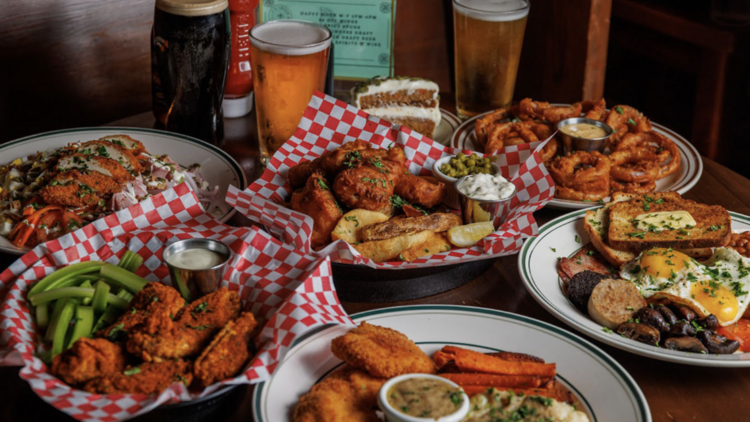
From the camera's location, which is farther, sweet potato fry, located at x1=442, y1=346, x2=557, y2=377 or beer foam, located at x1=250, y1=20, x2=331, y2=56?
beer foam, located at x1=250, y1=20, x2=331, y2=56

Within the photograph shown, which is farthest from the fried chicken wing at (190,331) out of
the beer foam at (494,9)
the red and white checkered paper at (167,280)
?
the beer foam at (494,9)

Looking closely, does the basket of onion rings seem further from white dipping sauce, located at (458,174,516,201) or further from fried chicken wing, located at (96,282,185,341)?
fried chicken wing, located at (96,282,185,341)

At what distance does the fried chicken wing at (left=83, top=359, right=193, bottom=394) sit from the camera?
1564 millimetres

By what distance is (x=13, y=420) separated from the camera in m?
1.71

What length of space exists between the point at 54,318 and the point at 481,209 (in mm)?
1396

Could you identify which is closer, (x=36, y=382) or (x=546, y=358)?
(x=36, y=382)

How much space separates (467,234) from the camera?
2.32 m

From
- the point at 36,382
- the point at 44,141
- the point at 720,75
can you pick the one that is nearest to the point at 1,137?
the point at 44,141

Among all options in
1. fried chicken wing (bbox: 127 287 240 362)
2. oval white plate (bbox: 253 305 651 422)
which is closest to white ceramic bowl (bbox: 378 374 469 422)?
oval white plate (bbox: 253 305 651 422)

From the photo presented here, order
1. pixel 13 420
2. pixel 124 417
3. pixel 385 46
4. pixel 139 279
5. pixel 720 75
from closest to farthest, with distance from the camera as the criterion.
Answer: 1. pixel 124 417
2. pixel 13 420
3. pixel 139 279
4. pixel 385 46
5. pixel 720 75

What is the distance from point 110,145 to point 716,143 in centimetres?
418

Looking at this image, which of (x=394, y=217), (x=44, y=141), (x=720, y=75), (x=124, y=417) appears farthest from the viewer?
(x=720, y=75)

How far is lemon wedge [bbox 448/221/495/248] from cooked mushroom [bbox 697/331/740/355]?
72 cm

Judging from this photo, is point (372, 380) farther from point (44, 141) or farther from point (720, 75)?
point (720, 75)
